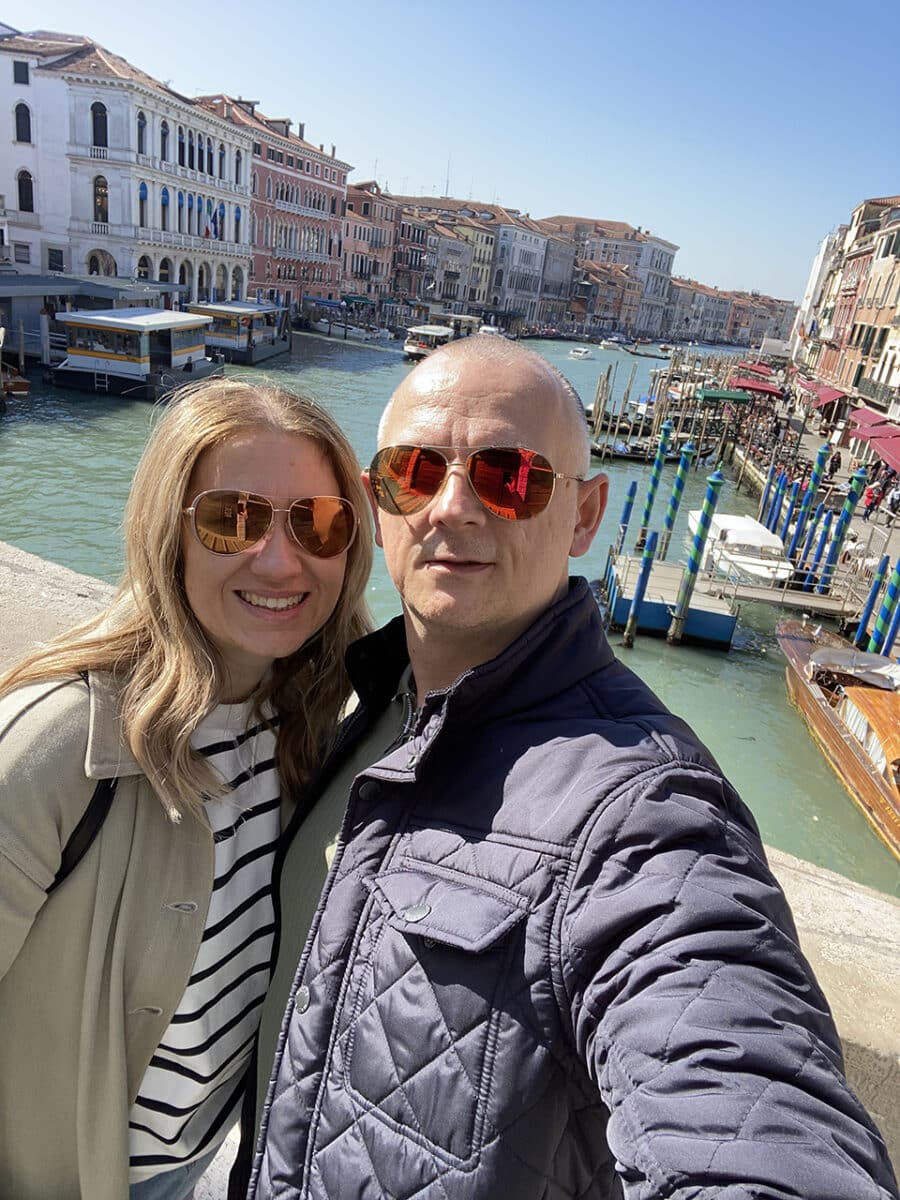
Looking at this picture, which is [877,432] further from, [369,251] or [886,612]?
[369,251]

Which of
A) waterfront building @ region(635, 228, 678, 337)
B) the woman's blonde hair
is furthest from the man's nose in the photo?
waterfront building @ region(635, 228, 678, 337)

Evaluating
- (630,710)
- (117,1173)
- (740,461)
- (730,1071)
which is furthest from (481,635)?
(740,461)

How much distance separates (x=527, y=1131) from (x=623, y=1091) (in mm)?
117

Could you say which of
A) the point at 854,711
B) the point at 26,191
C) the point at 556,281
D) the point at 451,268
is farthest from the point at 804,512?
the point at 556,281

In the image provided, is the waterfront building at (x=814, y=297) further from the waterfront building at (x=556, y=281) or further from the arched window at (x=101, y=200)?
the arched window at (x=101, y=200)

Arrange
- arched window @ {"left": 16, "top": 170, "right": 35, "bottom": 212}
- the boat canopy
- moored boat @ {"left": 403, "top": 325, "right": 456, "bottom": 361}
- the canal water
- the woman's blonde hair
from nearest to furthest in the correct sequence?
the woman's blonde hair
the canal water
the boat canopy
arched window @ {"left": 16, "top": 170, "right": 35, "bottom": 212}
moored boat @ {"left": 403, "top": 325, "right": 456, "bottom": 361}

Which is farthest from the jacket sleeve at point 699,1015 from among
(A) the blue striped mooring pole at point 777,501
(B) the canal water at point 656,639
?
(A) the blue striped mooring pole at point 777,501

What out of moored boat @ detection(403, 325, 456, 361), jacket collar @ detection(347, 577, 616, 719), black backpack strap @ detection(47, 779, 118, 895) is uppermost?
Answer: jacket collar @ detection(347, 577, 616, 719)

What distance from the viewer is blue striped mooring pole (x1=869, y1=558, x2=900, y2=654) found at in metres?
9.20

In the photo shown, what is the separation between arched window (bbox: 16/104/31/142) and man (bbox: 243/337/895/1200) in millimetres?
32434

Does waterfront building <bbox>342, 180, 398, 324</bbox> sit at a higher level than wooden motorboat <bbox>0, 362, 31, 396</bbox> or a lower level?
higher

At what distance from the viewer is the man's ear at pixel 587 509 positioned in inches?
45.9

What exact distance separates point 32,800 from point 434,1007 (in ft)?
1.72

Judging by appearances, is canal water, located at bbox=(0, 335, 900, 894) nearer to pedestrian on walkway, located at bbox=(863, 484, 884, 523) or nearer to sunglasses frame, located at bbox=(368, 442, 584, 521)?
sunglasses frame, located at bbox=(368, 442, 584, 521)
